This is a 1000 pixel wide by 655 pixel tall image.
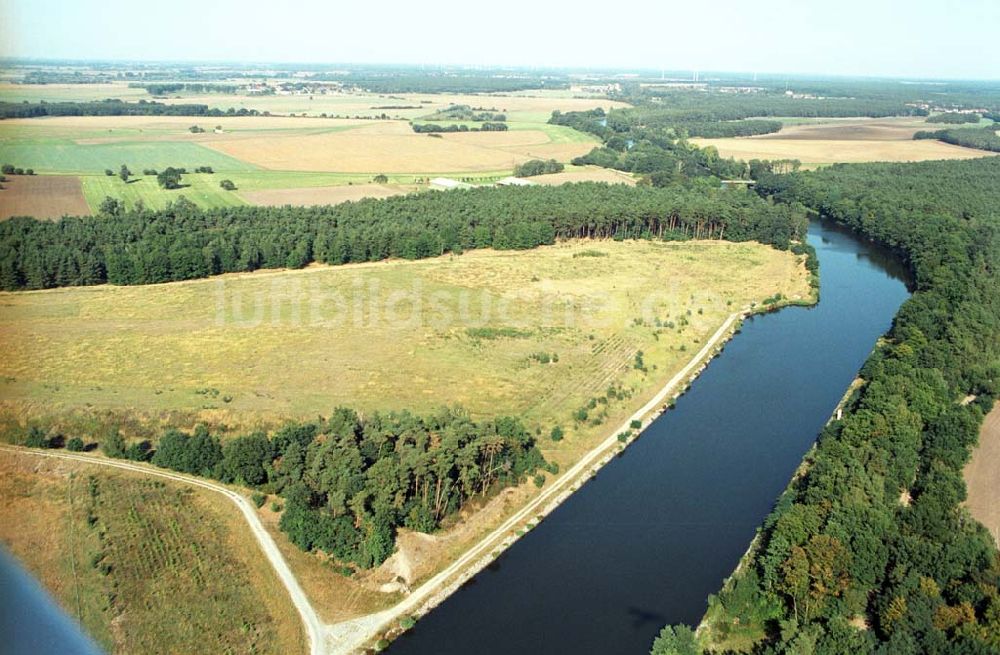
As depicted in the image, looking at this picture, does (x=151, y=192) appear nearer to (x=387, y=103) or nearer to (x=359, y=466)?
(x=359, y=466)

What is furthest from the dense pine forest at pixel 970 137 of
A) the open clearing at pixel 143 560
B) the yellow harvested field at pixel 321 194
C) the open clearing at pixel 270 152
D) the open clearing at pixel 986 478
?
the open clearing at pixel 143 560

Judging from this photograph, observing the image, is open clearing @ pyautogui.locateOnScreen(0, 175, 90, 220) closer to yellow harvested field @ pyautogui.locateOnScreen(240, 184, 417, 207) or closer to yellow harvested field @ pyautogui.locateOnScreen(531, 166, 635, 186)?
yellow harvested field @ pyautogui.locateOnScreen(240, 184, 417, 207)

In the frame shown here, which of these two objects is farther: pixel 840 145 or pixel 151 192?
pixel 840 145

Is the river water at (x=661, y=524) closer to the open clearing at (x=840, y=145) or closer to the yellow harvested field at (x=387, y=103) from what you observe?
the open clearing at (x=840, y=145)

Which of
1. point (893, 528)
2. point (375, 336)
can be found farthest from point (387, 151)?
point (893, 528)

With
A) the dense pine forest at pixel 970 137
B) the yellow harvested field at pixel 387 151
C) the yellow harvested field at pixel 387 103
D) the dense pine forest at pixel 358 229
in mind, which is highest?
the yellow harvested field at pixel 387 103
